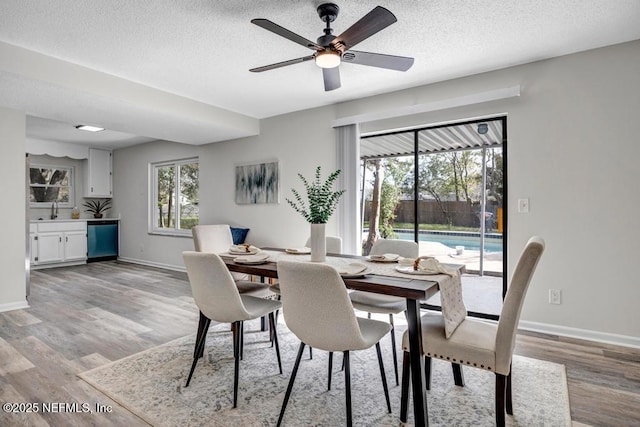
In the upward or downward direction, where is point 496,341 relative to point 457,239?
downward

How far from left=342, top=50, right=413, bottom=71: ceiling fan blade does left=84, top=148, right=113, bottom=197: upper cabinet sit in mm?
6719

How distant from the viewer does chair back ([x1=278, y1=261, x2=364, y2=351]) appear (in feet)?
5.07

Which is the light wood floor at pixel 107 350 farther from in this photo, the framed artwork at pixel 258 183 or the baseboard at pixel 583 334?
the framed artwork at pixel 258 183

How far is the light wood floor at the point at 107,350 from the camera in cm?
188

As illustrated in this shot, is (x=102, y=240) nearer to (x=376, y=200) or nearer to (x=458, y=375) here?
(x=376, y=200)

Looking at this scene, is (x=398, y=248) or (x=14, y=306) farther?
(x=14, y=306)

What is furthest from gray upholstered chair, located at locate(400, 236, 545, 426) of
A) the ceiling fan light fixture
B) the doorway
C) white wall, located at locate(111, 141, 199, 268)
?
white wall, located at locate(111, 141, 199, 268)

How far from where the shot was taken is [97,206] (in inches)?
293

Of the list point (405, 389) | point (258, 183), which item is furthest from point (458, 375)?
point (258, 183)

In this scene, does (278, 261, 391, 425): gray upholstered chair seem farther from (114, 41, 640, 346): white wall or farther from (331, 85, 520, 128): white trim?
(331, 85, 520, 128): white trim

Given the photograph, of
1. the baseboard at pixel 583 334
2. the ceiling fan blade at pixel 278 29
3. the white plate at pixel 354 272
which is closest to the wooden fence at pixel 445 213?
the baseboard at pixel 583 334

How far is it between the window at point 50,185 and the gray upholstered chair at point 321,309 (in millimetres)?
7145

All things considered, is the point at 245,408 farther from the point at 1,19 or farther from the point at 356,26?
the point at 1,19

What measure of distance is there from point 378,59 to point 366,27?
417 mm
